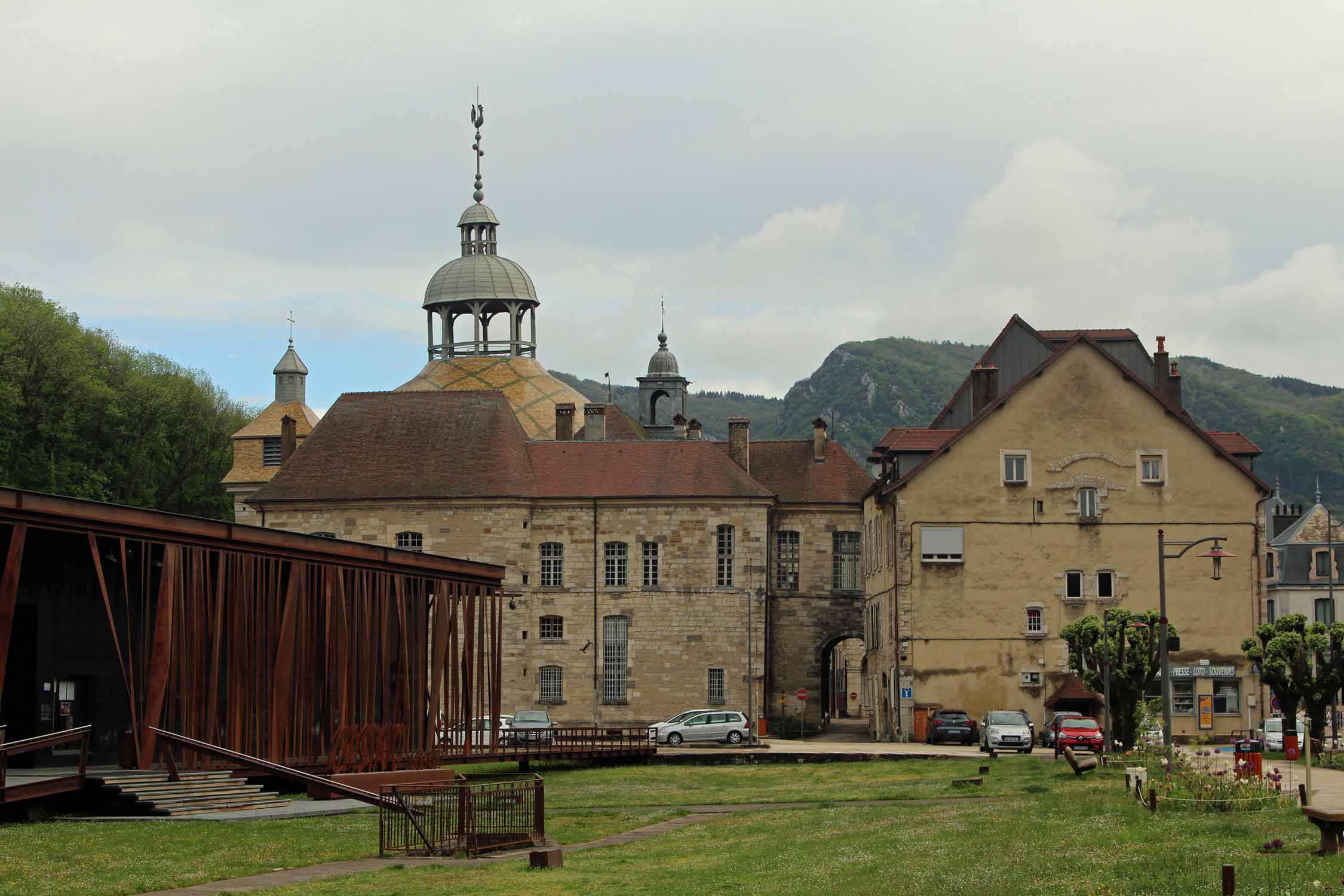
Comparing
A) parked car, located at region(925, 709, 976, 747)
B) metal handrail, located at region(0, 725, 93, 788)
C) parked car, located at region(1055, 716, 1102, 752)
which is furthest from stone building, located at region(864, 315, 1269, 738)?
metal handrail, located at region(0, 725, 93, 788)

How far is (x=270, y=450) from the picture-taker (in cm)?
8388

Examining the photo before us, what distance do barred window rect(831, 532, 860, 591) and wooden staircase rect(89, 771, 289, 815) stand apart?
38.1m

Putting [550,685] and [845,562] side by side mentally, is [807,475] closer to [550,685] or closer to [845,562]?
[845,562]

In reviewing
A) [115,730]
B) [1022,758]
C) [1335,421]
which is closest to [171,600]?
[115,730]

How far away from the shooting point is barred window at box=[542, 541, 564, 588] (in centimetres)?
6875

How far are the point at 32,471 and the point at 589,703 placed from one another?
25.1 metres

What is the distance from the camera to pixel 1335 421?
198 metres

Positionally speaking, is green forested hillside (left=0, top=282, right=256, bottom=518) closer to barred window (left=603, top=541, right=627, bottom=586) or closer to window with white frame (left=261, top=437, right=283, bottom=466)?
window with white frame (left=261, top=437, right=283, bottom=466)

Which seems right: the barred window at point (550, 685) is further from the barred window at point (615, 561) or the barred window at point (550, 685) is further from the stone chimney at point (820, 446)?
the stone chimney at point (820, 446)

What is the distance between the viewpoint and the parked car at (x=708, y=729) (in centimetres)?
5900

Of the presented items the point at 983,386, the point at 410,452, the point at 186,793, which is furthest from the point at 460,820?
the point at 410,452

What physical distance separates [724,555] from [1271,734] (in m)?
20.6

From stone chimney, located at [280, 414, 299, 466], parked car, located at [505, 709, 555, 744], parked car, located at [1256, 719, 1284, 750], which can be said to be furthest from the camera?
stone chimney, located at [280, 414, 299, 466]

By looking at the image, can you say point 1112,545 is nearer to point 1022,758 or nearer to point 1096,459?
point 1096,459
